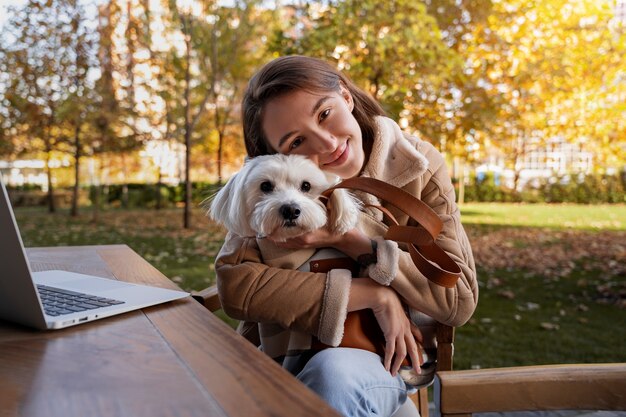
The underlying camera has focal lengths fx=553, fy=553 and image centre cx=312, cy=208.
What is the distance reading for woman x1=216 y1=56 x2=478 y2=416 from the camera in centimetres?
147

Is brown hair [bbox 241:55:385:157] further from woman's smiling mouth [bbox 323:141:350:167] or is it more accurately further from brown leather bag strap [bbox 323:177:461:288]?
brown leather bag strap [bbox 323:177:461:288]

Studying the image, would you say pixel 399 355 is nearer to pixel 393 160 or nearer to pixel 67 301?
pixel 393 160

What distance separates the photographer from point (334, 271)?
1.60m

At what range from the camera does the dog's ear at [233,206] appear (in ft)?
5.57

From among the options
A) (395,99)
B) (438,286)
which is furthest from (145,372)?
(395,99)

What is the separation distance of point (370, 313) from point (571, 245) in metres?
9.13

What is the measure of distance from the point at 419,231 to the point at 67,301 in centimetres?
89

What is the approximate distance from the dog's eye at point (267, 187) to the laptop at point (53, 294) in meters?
0.42

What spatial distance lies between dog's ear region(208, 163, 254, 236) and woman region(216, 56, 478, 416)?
0.16ft

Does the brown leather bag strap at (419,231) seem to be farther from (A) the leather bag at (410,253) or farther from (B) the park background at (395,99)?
(B) the park background at (395,99)

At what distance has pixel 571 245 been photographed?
9.66 meters

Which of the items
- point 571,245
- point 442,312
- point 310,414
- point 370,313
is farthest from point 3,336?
point 571,245

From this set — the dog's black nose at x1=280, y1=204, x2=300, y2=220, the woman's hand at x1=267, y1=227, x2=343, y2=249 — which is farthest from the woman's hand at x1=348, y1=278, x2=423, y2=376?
the dog's black nose at x1=280, y1=204, x2=300, y2=220

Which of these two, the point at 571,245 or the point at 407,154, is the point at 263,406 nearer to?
the point at 407,154
